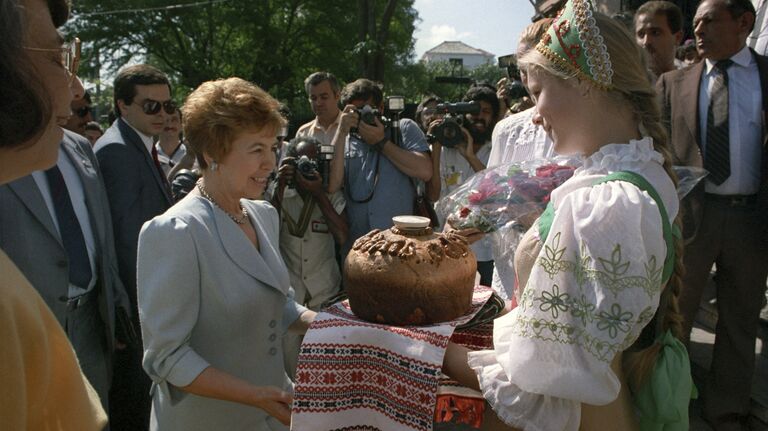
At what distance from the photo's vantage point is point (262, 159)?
2172 millimetres

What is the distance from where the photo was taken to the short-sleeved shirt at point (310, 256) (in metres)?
4.25

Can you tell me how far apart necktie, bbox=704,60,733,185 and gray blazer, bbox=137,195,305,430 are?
2624 millimetres

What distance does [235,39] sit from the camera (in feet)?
91.7

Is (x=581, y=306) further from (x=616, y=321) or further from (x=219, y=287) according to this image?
(x=219, y=287)

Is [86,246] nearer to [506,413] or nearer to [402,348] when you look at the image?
[402,348]

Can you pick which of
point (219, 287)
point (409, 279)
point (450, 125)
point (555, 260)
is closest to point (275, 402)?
point (219, 287)

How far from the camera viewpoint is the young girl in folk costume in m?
1.48

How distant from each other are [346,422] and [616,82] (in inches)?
48.1

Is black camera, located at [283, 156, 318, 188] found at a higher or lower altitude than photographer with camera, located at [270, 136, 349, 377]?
higher

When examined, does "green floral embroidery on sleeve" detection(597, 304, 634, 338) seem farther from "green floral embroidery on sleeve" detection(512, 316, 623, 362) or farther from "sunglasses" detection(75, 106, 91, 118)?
"sunglasses" detection(75, 106, 91, 118)

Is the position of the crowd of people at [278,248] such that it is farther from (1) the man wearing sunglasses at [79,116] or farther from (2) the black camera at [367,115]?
(1) the man wearing sunglasses at [79,116]

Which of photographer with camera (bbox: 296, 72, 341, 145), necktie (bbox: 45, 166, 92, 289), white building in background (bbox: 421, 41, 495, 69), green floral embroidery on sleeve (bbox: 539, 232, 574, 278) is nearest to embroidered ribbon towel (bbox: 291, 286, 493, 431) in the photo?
green floral embroidery on sleeve (bbox: 539, 232, 574, 278)

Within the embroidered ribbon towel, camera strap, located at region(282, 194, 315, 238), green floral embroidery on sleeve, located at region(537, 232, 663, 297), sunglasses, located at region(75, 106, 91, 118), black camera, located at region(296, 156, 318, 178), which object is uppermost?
sunglasses, located at region(75, 106, 91, 118)

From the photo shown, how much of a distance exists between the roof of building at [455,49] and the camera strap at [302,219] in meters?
91.5
